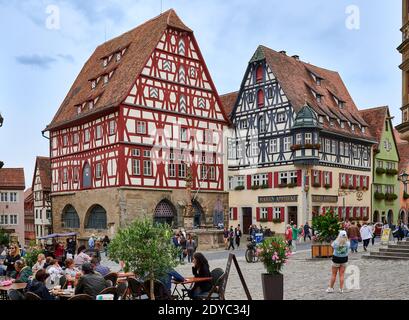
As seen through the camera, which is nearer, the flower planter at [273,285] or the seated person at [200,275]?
the seated person at [200,275]

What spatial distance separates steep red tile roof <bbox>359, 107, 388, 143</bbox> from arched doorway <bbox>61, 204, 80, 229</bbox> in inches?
1024

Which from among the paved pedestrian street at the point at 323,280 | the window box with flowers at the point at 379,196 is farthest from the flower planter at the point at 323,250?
the window box with flowers at the point at 379,196

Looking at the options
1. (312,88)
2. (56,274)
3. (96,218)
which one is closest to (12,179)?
(96,218)

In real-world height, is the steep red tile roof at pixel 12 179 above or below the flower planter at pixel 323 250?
above

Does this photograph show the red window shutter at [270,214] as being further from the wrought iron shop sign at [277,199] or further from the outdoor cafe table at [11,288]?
the outdoor cafe table at [11,288]

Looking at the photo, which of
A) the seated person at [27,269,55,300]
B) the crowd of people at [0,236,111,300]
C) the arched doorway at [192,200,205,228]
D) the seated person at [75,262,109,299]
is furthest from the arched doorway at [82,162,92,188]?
the seated person at [75,262,109,299]

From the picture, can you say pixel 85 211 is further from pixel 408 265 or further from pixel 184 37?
pixel 408 265

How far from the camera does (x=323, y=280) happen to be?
1533cm

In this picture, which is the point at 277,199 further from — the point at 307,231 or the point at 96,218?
the point at 96,218

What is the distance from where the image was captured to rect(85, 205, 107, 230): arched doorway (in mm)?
36281

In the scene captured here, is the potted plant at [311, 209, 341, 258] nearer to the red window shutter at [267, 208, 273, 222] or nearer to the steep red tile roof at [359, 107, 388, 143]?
the red window shutter at [267, 208, 273, 222]

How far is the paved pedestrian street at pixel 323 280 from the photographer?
12375 millimetres

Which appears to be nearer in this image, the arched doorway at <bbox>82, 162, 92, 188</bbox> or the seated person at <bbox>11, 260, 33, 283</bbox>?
the seated person at <bbox>11, 260, 33, 283</bbox>

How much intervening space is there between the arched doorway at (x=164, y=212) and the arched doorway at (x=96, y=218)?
11.2ft
